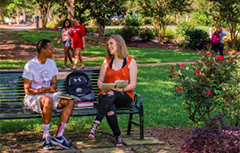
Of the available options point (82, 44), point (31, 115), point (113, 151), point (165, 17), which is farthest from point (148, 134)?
point (165, 17)

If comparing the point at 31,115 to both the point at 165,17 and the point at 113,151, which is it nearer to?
the point at 113,151

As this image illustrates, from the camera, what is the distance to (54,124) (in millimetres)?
7043

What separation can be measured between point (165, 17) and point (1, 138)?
87.3 ft

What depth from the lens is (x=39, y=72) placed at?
19.3 ft

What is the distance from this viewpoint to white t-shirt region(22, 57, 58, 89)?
5805 mm

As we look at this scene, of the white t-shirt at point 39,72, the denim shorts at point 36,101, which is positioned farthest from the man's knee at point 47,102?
the white t-shirt at point 39,72

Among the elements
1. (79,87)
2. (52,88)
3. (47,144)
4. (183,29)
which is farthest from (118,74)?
(183,29)

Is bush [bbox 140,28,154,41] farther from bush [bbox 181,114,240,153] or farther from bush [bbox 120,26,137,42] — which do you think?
bush [bbox 181,114,240,153]

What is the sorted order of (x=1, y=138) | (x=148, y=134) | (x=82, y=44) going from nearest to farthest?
1. (x=1, y=138)
2. (x=148, y=134)
3. (x=82, y=44)

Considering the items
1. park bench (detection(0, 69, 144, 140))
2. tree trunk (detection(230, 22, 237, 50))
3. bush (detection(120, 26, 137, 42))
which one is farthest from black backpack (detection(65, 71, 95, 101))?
bush (detection(120, 26, 137, 42))

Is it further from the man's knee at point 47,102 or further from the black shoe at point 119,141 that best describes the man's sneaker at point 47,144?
the black shoe at point 119,141

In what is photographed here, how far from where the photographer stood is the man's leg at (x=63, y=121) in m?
5.56

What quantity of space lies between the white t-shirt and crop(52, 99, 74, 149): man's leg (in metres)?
0.40

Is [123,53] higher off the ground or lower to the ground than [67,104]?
higher
